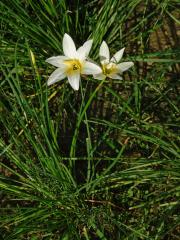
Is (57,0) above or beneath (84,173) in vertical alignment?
above

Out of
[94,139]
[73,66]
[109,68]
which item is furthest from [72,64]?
[94,139]

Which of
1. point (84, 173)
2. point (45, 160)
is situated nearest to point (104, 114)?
point (84, 173)

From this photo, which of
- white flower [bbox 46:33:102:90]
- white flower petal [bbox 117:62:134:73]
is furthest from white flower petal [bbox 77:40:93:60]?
white flower petal [bbox 117:62:134:73]

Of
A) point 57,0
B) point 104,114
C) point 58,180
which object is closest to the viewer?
point 58,180

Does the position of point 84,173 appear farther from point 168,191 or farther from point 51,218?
point 168,191

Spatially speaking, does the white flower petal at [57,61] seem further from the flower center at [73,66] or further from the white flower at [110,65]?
the white flower at [110,65]

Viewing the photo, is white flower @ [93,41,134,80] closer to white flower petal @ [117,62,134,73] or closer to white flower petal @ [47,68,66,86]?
white flower petal @ [117,62,134,73]

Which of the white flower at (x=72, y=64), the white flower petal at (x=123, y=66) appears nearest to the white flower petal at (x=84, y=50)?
the white flower at (x=72, y=64)
